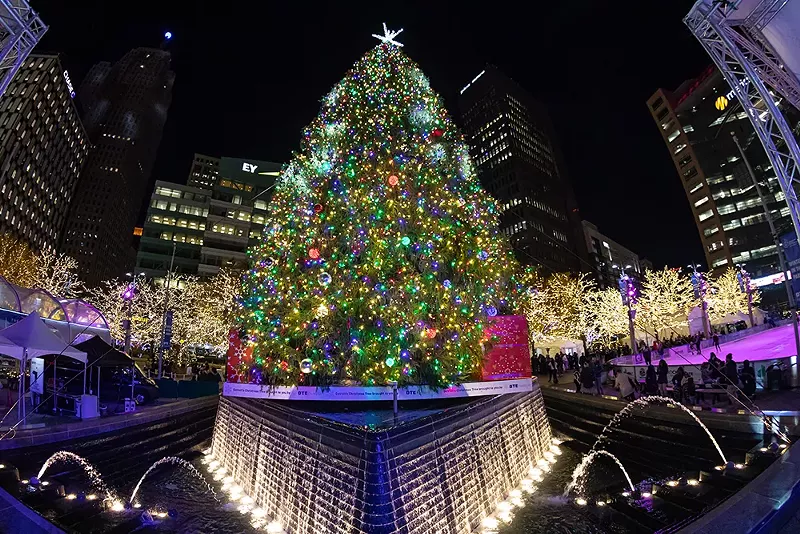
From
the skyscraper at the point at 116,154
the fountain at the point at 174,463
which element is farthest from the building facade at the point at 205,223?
the fountain at the point at 174,463

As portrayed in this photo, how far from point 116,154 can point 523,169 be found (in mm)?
123086

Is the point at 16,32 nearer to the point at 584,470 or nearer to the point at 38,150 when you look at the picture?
the point at 584,470

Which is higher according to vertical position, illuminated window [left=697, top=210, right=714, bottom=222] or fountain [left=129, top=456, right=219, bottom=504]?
illuminated window [left=697, top=210, right=714, bottom=222]

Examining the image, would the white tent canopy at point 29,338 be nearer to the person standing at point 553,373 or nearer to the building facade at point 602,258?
the person standing at point 553,373

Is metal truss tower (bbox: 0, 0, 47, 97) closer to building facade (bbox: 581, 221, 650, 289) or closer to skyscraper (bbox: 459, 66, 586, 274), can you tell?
skyscraper (bbox: 459, 66, 586, 274)

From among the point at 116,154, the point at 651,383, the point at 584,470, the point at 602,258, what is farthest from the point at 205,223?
the point at 602,258

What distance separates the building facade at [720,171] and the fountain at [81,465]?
82.6 metres

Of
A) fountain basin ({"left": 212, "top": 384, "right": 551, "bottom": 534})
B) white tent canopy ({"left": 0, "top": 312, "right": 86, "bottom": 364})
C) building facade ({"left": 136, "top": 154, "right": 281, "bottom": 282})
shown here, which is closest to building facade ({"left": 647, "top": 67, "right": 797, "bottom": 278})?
fountain basin ({"left": 212, "top": 384, "right": 551, "bottom": 534})

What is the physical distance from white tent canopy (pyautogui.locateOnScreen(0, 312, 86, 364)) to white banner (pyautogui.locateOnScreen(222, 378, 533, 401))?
584cm

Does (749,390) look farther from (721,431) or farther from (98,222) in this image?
(98,222)

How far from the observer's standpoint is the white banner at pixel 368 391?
8.16 metres

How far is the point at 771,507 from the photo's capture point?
376 centimetres

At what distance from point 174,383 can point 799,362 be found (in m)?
24.3

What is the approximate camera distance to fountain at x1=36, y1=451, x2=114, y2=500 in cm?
780
